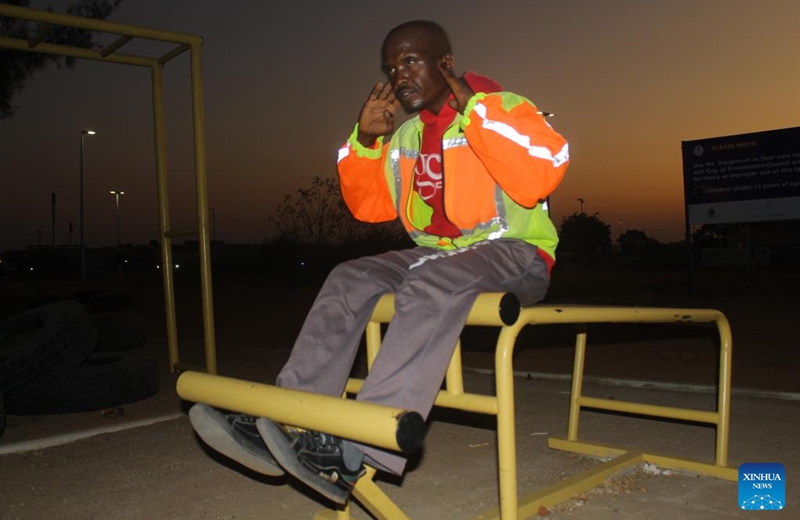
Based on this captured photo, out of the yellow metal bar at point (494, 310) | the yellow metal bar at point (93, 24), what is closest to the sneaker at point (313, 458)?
the yellow metal bar at point (494, 310)

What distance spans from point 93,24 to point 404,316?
3844 mm

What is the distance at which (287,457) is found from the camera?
6.95 ft

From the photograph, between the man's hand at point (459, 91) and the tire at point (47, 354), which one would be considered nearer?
the man's hand at point (459, 91)

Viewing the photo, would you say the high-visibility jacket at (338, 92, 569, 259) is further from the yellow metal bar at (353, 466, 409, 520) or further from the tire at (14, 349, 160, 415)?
the tire at (14, 349, 160, 415)

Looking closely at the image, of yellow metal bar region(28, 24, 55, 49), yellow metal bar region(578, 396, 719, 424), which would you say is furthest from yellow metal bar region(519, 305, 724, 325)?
yellow metal bar region(28, 24, 55, 49)

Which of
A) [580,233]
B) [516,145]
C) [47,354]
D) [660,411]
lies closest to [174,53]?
[47,354]

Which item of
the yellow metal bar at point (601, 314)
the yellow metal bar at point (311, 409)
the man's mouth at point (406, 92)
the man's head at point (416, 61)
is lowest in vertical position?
the yellow metal bar at point (311, 409)

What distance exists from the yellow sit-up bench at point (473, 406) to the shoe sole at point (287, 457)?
0.15 ft

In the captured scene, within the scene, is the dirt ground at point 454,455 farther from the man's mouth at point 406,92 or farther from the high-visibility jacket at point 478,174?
the man's mouth at point 406,92

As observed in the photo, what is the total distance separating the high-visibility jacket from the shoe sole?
1074mm

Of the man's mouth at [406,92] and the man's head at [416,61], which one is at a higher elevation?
the man's head at [416,61]

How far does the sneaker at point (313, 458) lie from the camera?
83.7 inches

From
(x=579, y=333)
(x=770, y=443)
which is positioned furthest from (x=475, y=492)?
(x=770, y=443)

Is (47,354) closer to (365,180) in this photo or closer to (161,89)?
(161,89)
